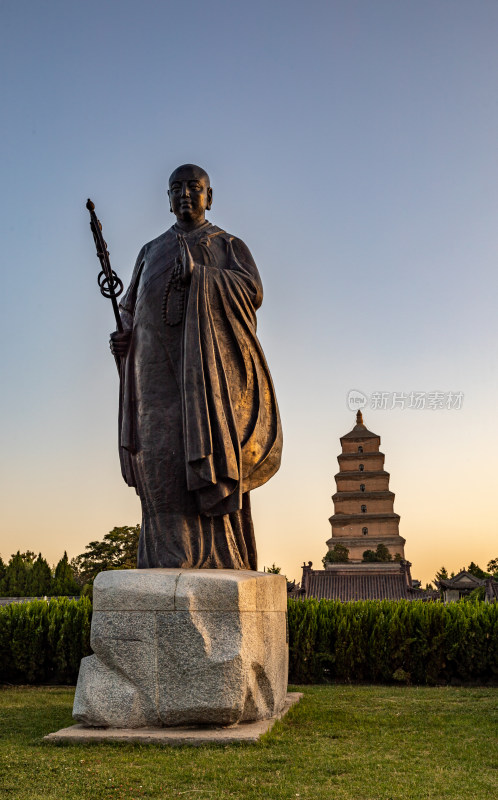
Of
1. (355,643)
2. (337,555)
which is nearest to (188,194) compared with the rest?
(355,643)

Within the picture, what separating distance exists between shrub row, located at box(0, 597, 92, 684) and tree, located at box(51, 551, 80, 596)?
67.0 ft

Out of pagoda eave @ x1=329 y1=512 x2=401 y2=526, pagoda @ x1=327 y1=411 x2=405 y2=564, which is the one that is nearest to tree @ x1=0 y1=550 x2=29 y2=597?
pagoda @ x1=327 y1=411 x2=405 y2=564

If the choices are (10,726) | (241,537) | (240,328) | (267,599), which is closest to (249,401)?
(240,328)

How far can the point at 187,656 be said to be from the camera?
13.8ft

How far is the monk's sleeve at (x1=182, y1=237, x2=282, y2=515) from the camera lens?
4969mm

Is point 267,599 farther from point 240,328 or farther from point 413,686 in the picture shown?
point 413,686

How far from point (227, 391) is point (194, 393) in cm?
26

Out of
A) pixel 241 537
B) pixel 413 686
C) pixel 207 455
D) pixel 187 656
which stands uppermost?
pixel 207 455

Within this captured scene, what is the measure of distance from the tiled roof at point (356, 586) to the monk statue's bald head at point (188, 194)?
2632cm

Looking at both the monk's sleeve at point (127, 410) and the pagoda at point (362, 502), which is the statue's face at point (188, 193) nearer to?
the monk's sleeve at point (127, 410)

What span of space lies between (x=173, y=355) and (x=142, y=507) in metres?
1.12

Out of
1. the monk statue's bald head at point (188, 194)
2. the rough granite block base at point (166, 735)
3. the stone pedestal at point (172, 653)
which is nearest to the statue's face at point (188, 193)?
the monk statue's bald head at point (188, 194)

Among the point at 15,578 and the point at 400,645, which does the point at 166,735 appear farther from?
the point at 15,578

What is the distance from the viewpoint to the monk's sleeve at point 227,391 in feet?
16.3
